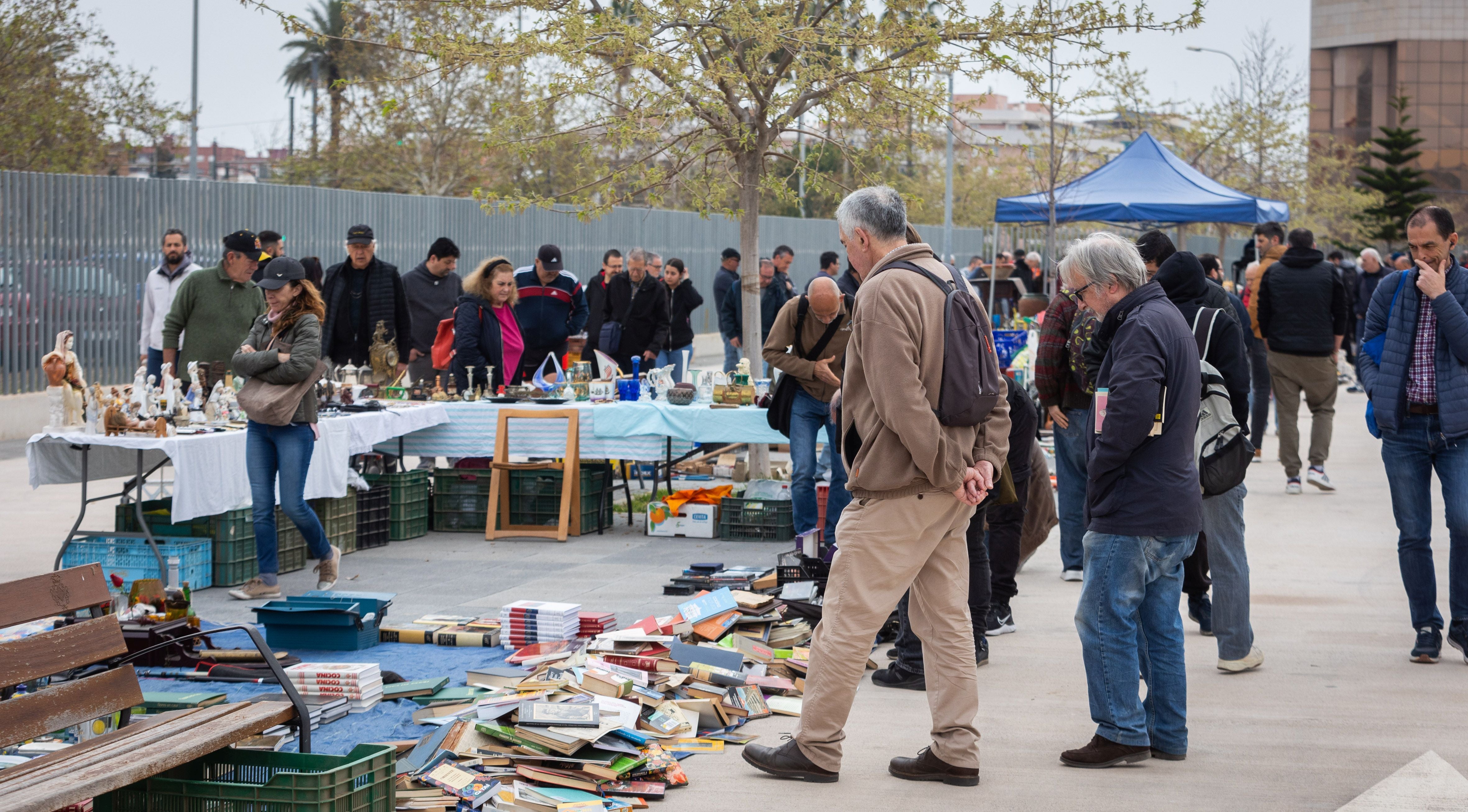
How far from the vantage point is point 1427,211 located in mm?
6246

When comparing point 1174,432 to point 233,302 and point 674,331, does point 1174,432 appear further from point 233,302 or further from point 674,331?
point 674,331

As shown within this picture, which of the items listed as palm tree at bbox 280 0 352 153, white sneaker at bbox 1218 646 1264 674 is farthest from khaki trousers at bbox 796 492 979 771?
palm tree at bbox 280 0 352 153

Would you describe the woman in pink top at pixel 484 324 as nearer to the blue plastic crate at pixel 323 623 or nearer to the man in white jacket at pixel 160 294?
the man in white jacket at pixel 160 294

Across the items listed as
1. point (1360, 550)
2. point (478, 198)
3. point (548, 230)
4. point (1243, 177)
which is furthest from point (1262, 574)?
point (1243, 177)

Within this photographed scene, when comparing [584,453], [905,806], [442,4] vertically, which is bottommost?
[905,806]

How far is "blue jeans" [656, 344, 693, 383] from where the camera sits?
14.9 m

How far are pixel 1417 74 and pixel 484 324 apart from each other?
62.8 metres

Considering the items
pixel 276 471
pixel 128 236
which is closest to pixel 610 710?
pixel 276 471

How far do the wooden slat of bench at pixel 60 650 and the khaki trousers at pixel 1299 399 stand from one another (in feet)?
33.9

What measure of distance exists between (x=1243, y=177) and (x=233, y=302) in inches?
1303

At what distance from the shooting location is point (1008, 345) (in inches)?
502

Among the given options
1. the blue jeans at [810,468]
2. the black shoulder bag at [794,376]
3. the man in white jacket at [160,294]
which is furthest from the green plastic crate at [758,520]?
the man in white jacket at [160,294]

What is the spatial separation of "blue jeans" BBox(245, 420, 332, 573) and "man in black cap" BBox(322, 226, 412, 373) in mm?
3125

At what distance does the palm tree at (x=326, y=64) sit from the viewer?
3691 cm
